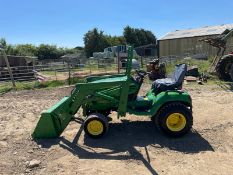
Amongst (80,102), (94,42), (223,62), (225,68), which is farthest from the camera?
(94,42)

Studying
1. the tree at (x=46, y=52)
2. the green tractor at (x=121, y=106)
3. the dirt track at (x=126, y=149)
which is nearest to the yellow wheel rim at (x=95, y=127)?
the green tractor at (x=121, y=106)

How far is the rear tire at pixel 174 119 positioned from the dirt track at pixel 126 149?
16cm

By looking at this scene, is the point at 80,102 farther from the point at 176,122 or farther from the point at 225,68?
the point at 225,68

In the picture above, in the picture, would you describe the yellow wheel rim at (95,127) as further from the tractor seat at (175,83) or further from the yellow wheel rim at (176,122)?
the tractor seat at (175,83)

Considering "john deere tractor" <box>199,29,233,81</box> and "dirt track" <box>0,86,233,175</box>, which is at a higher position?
"john deere tractor" <box>199,29,233,81</box>

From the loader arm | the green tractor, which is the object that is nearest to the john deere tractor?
the green tractor

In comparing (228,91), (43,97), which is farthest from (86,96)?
(228,91)

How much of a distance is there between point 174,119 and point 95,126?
1.55 meters

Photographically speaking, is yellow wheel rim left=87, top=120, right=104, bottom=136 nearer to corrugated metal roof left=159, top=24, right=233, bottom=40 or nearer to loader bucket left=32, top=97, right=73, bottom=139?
loader bucket left=32, top=97, right=73, bottom=139

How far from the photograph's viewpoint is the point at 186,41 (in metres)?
42.1

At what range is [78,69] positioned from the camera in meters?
25.8

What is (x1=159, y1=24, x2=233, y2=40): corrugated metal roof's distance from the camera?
38.6 meters

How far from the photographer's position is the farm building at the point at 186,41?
127ft

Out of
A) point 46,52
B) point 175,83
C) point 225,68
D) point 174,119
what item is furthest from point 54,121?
point 46,52
